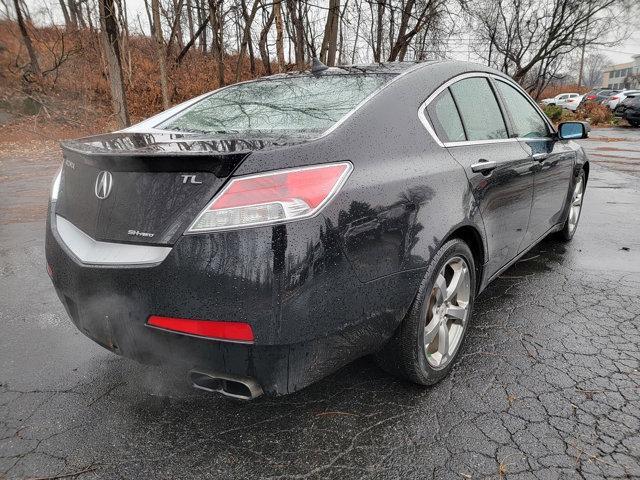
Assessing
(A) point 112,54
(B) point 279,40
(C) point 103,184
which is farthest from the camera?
(B) point 279,40

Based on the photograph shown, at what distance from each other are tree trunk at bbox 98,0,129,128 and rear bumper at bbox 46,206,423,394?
7027mm

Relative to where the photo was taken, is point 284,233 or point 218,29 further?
point 218,29

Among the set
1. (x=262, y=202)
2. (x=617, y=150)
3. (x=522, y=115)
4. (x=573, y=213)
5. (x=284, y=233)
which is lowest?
(x=617, y=150)

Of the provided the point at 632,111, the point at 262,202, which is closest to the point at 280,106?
the point at 262,202

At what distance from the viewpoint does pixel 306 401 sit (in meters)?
2.25

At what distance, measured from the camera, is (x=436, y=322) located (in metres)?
2.33

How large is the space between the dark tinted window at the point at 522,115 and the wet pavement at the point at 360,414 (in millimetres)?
1283

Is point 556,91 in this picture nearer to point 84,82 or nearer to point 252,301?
point 84,82

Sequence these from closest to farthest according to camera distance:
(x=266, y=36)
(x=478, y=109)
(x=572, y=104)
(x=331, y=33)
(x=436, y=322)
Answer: (x=436, y=322), (x=478, y=109), (x=331, y=33), (x=266, y=36), (x=572, y=104)

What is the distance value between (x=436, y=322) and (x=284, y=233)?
1.13 meters

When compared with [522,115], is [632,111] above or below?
below

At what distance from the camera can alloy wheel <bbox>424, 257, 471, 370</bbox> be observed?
→ 2297 millimetres

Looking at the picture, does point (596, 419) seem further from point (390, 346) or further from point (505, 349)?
point (390, 346)

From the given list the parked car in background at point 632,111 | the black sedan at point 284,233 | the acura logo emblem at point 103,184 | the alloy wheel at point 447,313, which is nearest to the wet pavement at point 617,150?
the parked car in background at point 632,111
